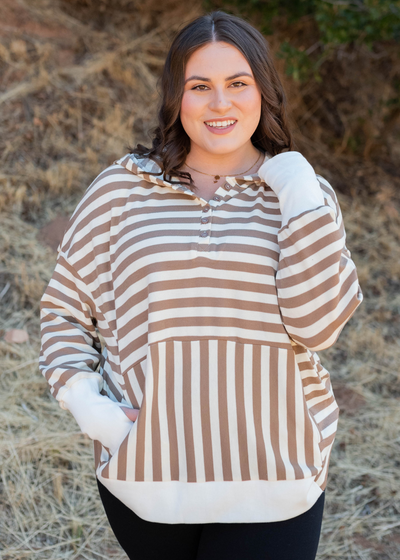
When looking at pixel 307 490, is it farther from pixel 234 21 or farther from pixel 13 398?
pixel 13 398

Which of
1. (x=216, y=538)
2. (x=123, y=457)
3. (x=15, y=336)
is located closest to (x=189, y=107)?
(x=123, y=457)

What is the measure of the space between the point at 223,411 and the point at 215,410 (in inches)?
0.7

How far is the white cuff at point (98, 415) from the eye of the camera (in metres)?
1.50

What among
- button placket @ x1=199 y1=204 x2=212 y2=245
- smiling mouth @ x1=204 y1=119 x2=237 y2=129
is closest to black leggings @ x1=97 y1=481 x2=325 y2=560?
button placket @ x1=199 y1=204 x2=212 y2=245

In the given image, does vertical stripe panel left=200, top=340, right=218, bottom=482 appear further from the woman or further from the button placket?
the button placket

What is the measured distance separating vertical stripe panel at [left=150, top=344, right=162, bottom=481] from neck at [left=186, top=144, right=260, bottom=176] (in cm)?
55

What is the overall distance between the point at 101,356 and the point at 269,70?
0.92m

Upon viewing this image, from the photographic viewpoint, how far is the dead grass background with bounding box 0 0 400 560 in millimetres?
2719

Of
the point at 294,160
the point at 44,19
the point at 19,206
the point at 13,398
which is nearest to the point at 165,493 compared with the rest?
the point at 294,160

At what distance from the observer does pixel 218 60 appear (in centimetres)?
165

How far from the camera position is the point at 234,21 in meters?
1.70

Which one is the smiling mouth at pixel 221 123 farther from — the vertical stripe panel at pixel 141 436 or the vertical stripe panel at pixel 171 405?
the vertical stripe panel at pixel 141 436

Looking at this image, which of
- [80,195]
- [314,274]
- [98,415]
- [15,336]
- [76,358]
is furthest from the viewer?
[80,195]

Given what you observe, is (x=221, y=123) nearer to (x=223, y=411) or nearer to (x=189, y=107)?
(x=189, y=107)
